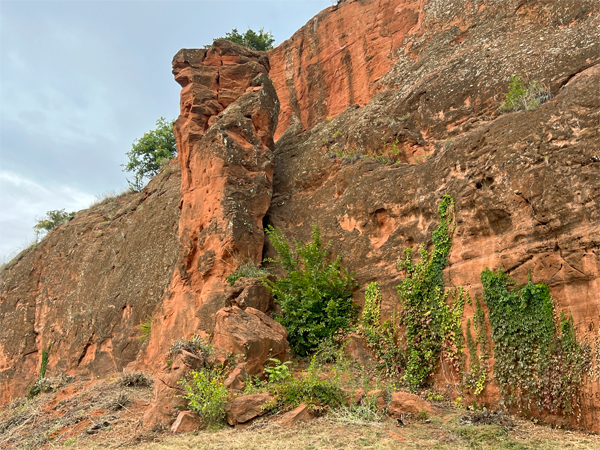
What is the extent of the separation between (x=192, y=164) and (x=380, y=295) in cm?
668

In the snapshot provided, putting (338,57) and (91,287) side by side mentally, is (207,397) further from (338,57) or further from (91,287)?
(338,57)

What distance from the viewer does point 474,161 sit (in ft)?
28.1

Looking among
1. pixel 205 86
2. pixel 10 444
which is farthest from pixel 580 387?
pixel 205 86

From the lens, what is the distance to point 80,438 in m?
7.05

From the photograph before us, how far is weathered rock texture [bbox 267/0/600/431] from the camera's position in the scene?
276 inches

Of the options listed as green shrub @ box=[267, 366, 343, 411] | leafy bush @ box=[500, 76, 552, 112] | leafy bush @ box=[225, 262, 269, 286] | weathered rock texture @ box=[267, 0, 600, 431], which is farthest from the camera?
leafy bush @ box=[225, 262, 269, 286]

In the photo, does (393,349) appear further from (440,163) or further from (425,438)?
(440,163)

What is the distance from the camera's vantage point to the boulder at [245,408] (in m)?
6.60

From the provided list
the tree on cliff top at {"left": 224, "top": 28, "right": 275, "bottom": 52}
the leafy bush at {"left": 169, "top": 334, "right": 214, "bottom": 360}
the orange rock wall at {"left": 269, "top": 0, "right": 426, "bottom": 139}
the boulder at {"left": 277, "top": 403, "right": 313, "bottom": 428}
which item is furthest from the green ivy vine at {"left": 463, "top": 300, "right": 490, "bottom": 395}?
the tree on cliff top at {"left": 224, "top": 28, "right": 275, "bottom": 52}

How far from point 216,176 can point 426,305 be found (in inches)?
253

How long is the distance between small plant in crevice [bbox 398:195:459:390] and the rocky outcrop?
417cm

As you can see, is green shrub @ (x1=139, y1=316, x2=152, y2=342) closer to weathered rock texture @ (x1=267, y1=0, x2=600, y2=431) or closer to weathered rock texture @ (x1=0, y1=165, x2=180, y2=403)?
weathered rock texture @ (x1=0, y1=165, x2=180, y2=403)

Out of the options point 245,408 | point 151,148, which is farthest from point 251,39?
point 245,408

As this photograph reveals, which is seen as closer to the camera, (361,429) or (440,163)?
(361,429)
